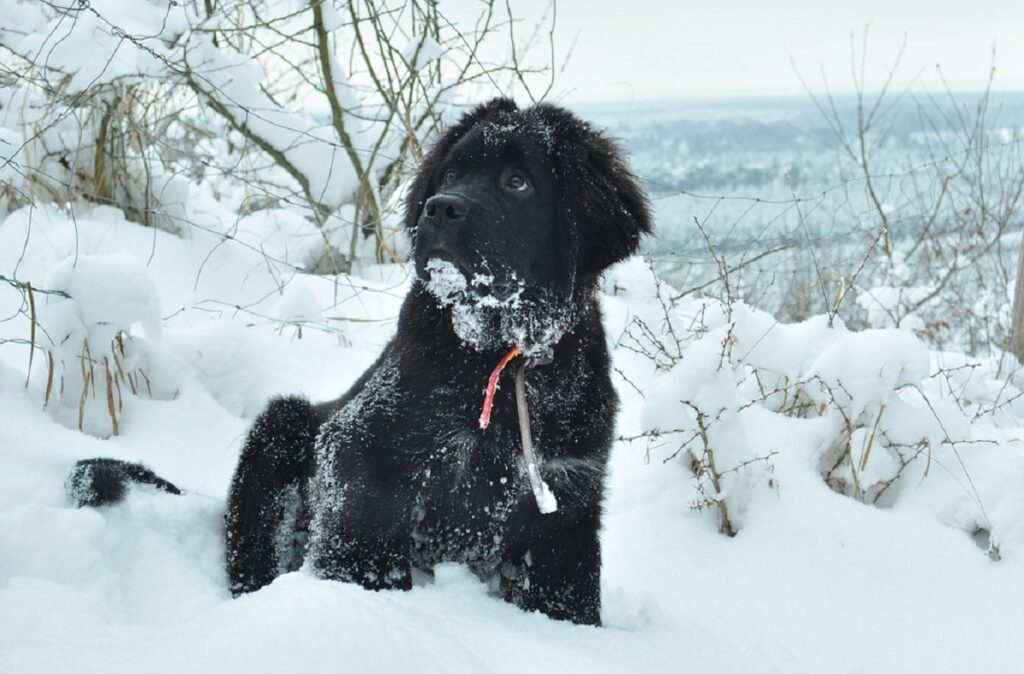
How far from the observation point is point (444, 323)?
108 inches

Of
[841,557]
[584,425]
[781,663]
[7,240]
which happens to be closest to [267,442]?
[584,425]

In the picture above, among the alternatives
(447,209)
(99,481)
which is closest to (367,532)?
(99,481)

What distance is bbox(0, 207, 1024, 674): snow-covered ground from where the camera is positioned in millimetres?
1940

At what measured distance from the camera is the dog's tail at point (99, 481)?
272 cm

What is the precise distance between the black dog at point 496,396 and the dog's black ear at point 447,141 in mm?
13

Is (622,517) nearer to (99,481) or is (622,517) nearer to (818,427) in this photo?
(818,427)

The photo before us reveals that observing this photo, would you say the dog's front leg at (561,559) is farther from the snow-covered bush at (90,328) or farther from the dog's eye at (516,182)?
the snow-covered bush at (90,328)

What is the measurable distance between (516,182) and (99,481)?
163 centimetres

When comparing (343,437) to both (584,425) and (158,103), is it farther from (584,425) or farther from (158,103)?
(158,103)

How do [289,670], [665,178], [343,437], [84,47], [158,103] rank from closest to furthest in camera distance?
[289,670]
[343,437]
[84,47]
[665,178]
[158,103]

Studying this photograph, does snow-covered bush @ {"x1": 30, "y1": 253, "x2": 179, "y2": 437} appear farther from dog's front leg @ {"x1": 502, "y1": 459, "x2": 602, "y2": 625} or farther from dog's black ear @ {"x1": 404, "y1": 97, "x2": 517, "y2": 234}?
dog's front leg @ {"x1": 502, "y1": 459, "x2": 602, "y2": 625}

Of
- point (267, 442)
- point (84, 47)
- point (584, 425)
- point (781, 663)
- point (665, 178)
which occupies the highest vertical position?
point (84, 47)

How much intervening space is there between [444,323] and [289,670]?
1.32 metres

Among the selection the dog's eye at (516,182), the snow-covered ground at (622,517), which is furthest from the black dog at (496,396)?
the snow-covered ground at (622,517)
